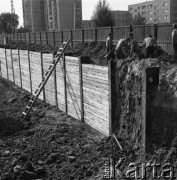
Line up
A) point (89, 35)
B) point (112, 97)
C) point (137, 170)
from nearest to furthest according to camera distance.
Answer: point (137, 170), point (112, 97), point (89, 35)

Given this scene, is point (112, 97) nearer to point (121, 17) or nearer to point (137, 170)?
point (137, 170)

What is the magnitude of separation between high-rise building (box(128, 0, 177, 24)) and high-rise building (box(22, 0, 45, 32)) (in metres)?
44.8

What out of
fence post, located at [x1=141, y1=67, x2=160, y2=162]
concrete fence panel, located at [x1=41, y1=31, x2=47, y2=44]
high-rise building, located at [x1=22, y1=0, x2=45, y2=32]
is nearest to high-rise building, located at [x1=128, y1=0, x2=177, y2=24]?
high-rise building, located at [x1=22, y1=0, x2=45, y2=32]

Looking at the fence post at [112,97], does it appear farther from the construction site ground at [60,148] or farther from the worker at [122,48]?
the worker at [122,48]

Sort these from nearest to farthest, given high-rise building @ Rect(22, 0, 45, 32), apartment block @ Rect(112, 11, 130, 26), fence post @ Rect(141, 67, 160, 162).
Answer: fence post @ Rect(141, 67, 160, 162), apartment block @ Rect(112, 11, 130, 26), high-rise building @ Rect(22, 0, 45, 32)

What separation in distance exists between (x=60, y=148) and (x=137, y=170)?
9.25 feet

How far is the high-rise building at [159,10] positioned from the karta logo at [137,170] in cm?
9347

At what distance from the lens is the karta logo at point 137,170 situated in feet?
18.1

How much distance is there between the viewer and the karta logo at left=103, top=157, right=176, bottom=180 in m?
5.51

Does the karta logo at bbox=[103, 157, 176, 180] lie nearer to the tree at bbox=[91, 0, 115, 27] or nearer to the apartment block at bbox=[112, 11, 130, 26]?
the tree at bbox=[91, 0, 115, 27]

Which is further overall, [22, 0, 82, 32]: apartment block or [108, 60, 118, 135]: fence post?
[22, 0, 82, 32]: apartment block

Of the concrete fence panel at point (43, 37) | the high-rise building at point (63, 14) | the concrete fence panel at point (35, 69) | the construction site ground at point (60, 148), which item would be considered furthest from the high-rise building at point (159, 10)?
the construction site ground at point (60, 148)

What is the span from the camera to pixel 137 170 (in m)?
6.07

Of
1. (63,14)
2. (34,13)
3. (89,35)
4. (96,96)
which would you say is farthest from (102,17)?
(34,13)
